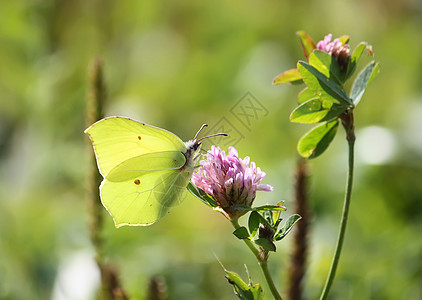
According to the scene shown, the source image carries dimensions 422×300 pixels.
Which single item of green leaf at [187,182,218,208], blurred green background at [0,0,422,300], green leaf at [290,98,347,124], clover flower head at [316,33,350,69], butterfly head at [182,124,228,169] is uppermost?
clover flower head at [316,33,350,69]

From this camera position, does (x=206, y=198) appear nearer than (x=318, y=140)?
Yes

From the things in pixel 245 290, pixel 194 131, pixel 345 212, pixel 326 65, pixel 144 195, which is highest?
pixel 326 65

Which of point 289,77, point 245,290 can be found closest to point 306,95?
point 289,77

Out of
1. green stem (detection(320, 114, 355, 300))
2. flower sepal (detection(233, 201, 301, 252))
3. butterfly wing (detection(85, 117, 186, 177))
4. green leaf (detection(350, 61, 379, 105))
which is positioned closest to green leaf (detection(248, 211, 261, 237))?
flower sepal (detection(233, 201, 301, 252))

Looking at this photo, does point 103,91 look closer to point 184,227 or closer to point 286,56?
point 184,227

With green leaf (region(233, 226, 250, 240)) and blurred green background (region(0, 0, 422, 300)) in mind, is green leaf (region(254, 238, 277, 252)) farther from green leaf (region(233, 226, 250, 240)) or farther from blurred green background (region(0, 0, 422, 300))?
blurred green background (region(0, 0, 422, 300))

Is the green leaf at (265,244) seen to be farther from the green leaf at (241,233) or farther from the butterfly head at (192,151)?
the butterfly head at (192,151)

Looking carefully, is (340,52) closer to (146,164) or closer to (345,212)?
(345,212)
